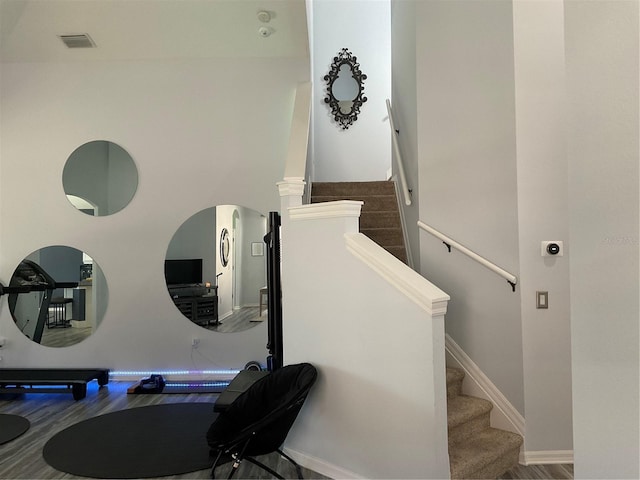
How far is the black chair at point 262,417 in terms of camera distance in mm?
2430

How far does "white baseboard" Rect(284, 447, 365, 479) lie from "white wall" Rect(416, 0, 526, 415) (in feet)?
4.35

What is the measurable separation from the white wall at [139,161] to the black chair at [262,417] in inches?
95.9

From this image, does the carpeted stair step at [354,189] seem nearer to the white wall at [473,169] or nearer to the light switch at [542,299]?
the white wall at [473,169]

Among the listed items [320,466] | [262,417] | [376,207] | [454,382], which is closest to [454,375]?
[454,382]

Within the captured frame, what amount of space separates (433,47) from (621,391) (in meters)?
3.54

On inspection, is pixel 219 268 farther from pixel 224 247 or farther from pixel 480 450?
pixel 480 450

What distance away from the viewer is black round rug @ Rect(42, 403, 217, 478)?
9.55 feet

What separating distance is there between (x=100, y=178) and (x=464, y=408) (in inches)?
183

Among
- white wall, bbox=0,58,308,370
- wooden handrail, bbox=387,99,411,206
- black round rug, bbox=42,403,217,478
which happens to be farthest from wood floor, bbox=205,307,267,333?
wooden handrail, bbox=387,99,411,206

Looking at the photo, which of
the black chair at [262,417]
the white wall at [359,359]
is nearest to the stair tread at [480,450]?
the white wall at [359,359]

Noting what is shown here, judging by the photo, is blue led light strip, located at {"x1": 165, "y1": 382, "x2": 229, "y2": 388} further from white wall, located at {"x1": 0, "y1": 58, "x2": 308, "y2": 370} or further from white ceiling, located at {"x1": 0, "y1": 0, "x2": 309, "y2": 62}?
white ceiling, located at {"x1": 0, "y1": 0, "x2": 309, "y2": 62}

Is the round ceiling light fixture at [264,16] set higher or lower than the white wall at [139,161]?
higher

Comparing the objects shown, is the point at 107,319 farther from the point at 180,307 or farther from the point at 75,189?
the point at 75,189

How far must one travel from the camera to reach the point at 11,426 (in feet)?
12.2
